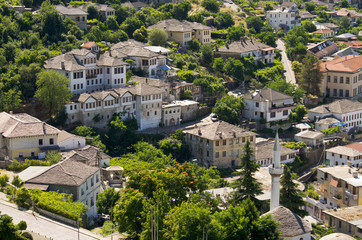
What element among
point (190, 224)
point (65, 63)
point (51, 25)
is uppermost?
point (51, 25)

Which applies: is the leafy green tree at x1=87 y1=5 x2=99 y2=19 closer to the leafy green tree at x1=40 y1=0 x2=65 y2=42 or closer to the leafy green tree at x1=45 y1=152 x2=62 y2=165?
the leafy green tree at x1=40 y1=0 x2=65 y2=42

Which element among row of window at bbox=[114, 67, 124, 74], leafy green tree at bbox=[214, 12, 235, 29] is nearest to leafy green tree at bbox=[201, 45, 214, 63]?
leafy green tree at bbox=[214, 12, 235, 29]

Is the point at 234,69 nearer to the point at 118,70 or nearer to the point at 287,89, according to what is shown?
the point at 287,89

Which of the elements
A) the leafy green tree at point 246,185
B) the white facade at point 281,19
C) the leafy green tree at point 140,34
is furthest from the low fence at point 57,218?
the white facade at point 281,19

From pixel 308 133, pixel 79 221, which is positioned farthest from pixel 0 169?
pixel 308 133

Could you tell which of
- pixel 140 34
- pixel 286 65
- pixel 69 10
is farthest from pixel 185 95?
pixel 286 65

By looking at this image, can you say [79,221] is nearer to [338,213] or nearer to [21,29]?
[338,213]
